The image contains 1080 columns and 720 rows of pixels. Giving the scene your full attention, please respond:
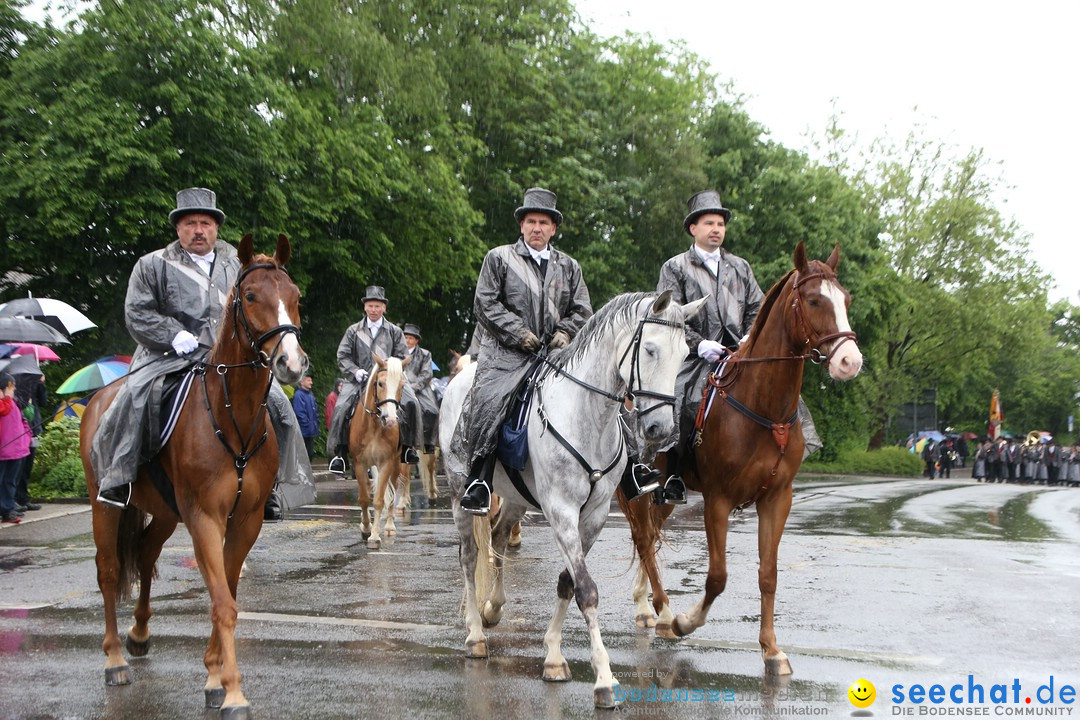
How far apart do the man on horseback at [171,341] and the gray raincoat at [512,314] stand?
133cm

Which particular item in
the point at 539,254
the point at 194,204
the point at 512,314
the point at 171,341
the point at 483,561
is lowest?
the point at 483,561

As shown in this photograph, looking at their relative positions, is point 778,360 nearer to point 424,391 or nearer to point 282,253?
point 282,253

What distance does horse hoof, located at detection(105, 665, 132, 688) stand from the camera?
23.6 feet

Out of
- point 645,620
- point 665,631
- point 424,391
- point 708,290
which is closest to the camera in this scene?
point 665,631

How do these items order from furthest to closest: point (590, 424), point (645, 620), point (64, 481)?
point (64, 481) < point (645, 620) < point (590, 424)

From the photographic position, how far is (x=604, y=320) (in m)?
7.54

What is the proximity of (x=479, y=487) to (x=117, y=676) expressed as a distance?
2.61 metres

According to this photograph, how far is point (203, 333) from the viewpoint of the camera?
7816 mm

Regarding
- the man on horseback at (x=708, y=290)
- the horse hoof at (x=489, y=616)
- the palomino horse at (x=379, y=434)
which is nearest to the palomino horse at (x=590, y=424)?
the horse hoof at (x=489, y=616)

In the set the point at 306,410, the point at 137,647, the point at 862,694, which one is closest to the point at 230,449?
the point at 137,647

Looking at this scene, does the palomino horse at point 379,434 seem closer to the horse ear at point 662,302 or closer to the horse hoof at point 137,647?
the horse hoof at point 137,647

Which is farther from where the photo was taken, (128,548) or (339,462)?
(339,462)

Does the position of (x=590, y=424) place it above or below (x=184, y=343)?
below

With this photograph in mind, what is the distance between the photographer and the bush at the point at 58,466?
19172 mm
